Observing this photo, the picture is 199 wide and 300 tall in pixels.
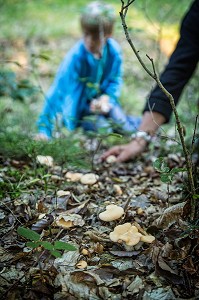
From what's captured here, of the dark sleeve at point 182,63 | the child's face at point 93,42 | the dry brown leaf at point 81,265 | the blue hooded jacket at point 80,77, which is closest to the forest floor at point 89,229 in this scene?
the dry brown leaf at point 81,265

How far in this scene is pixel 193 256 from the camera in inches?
67.5

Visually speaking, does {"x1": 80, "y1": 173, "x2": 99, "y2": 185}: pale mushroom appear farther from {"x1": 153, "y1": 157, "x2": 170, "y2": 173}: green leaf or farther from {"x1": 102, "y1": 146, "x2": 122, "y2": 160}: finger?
{"x1": 153, "y1": 157, "x2": 170, "y2": 173}: green leaf

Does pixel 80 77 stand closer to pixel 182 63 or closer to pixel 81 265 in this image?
pixel 182 63

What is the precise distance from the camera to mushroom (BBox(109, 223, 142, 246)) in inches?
67.9

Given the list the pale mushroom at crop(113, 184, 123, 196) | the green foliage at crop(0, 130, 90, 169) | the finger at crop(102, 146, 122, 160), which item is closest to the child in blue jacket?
the finger at crop(102, 146, 122, 160)

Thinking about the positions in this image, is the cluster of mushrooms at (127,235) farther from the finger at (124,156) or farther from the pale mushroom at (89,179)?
the finger at (124,156)

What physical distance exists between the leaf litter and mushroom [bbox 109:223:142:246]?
3 centimetres

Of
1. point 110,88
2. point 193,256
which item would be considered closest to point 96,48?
point 110,88

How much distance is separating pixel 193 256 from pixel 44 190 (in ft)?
3.38

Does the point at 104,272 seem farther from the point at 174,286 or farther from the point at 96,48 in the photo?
the point at 96,48

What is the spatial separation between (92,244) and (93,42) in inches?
124

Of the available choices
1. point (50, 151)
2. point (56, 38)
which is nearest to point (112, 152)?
point (50, 151)

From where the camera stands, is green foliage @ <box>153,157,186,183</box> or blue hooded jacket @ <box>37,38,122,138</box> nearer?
green foliage @ <box>153,157,186,183</box>

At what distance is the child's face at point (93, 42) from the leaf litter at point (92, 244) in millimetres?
2415
